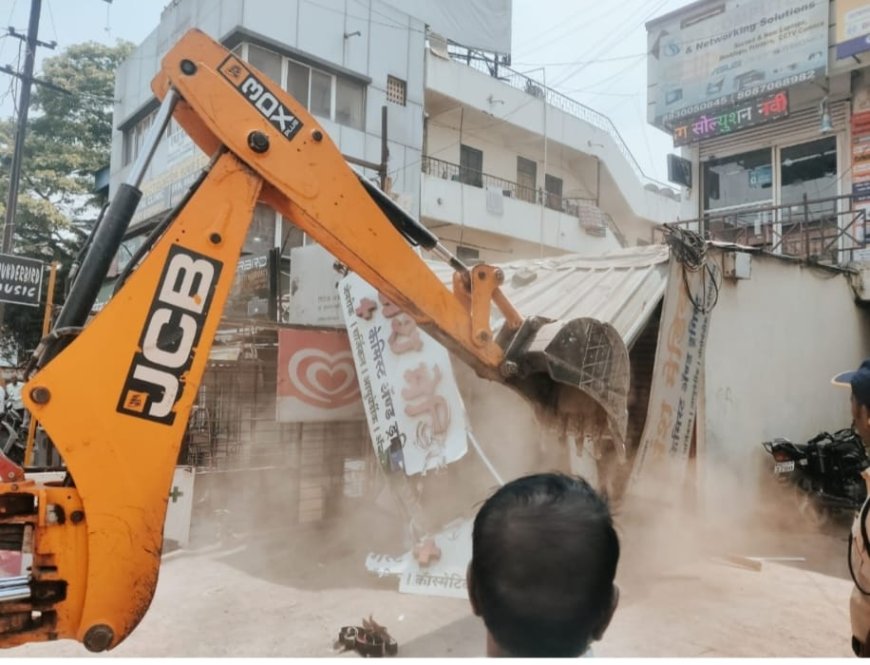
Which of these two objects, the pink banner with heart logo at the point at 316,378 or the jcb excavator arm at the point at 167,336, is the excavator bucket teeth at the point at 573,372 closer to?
the jcb excavator arm at the point at 167,336

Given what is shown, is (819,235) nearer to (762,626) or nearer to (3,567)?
(762,626)

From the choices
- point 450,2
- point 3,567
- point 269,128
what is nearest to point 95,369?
point 3,567

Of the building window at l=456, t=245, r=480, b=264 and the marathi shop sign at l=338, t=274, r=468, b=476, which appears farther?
the building window at l=456, t=245, r=480, b=264

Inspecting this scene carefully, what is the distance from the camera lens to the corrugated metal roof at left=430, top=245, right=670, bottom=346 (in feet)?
19.5

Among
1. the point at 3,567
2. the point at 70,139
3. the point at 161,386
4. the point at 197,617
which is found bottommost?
the point at 197,617

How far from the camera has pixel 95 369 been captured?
8.92ft

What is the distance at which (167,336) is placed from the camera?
287 cm

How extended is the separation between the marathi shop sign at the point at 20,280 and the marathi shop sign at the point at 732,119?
11313 mm

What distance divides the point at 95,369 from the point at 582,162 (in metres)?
19.7

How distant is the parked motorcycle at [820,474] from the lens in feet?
24.4

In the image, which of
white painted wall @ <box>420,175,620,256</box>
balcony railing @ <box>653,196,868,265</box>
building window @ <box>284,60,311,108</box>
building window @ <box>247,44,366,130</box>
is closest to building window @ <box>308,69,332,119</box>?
building window @ <box>247,44,366,130</box>

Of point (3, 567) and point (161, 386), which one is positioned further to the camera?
point (161, 386)

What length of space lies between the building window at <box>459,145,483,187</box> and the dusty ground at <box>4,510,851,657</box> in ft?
43.8

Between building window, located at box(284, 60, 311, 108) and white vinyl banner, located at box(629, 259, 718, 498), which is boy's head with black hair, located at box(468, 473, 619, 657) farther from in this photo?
building window, located at box(284, 60, 311, 108)
